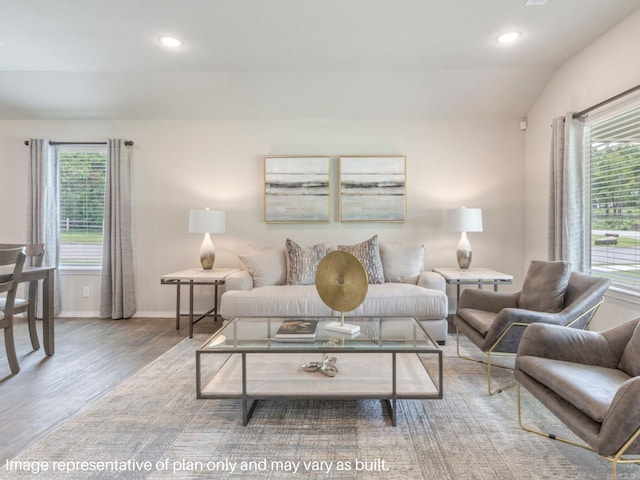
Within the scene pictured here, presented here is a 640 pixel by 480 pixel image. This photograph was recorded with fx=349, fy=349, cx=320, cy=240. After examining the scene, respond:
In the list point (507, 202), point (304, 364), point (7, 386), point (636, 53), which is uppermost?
point (636, 53)

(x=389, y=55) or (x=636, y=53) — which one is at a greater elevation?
(x=389, y=55)

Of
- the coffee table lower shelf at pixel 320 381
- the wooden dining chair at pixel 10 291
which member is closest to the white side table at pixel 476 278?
the coffee table lower shelf at pixel 320 381

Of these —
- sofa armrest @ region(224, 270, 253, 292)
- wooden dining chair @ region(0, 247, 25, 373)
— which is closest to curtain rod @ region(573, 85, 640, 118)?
sofa armrest @ region(224, 270, 253, 292)

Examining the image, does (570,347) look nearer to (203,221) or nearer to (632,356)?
(632,356)

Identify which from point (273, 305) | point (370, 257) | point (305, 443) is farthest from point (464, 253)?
point (305, 443)

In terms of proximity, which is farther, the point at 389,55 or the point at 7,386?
the point at 389,55

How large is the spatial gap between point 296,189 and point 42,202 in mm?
3038

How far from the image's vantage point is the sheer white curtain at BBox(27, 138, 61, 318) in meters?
4.16

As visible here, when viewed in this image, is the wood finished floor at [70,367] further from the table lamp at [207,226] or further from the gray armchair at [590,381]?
the gray armchair at [590,381]

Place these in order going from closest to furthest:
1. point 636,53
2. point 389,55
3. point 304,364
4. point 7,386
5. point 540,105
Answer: point 304,364
point 7,386
point 636,53
point 389,55
point 540,105

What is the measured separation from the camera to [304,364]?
224cm

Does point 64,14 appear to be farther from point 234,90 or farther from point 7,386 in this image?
point 7,386

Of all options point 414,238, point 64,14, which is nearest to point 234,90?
point 64,14

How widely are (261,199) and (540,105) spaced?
331 cm
